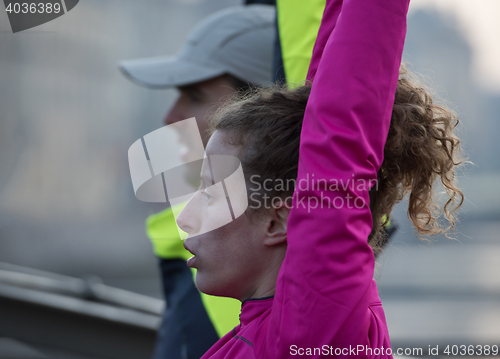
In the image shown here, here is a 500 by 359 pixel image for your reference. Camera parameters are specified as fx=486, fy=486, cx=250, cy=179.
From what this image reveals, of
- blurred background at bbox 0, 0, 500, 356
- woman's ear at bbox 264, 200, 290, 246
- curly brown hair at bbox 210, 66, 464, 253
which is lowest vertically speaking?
blurred background at bbox 0, 0, 500, 356

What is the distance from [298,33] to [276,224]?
0.39 metres

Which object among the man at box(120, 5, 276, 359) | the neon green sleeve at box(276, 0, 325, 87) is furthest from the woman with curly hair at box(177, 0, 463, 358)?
the man at box(120, 5, 276, 359)

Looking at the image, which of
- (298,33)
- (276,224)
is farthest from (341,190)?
(298,33)

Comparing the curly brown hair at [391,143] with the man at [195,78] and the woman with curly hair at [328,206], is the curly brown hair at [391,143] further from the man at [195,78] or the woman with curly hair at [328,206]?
the man at [195,78]

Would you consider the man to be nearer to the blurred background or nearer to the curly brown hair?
the curly brown hair

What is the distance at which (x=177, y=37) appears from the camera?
5.60 m

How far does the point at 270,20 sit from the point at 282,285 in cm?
92

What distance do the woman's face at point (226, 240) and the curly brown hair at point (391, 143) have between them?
0.04 meters

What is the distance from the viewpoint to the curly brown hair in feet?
1.97

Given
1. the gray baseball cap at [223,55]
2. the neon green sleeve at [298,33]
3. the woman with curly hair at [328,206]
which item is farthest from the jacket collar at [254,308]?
the gray baseball cap at [223,55]

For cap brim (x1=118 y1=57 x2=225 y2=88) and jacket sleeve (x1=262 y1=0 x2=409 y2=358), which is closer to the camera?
jacket sleeve (x1=262 y1=0 x2=409 y2=358)

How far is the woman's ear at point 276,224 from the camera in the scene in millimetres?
595

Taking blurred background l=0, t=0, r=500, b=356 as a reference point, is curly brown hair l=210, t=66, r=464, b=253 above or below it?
above

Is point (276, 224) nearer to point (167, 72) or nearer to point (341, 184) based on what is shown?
point (341, 184)
